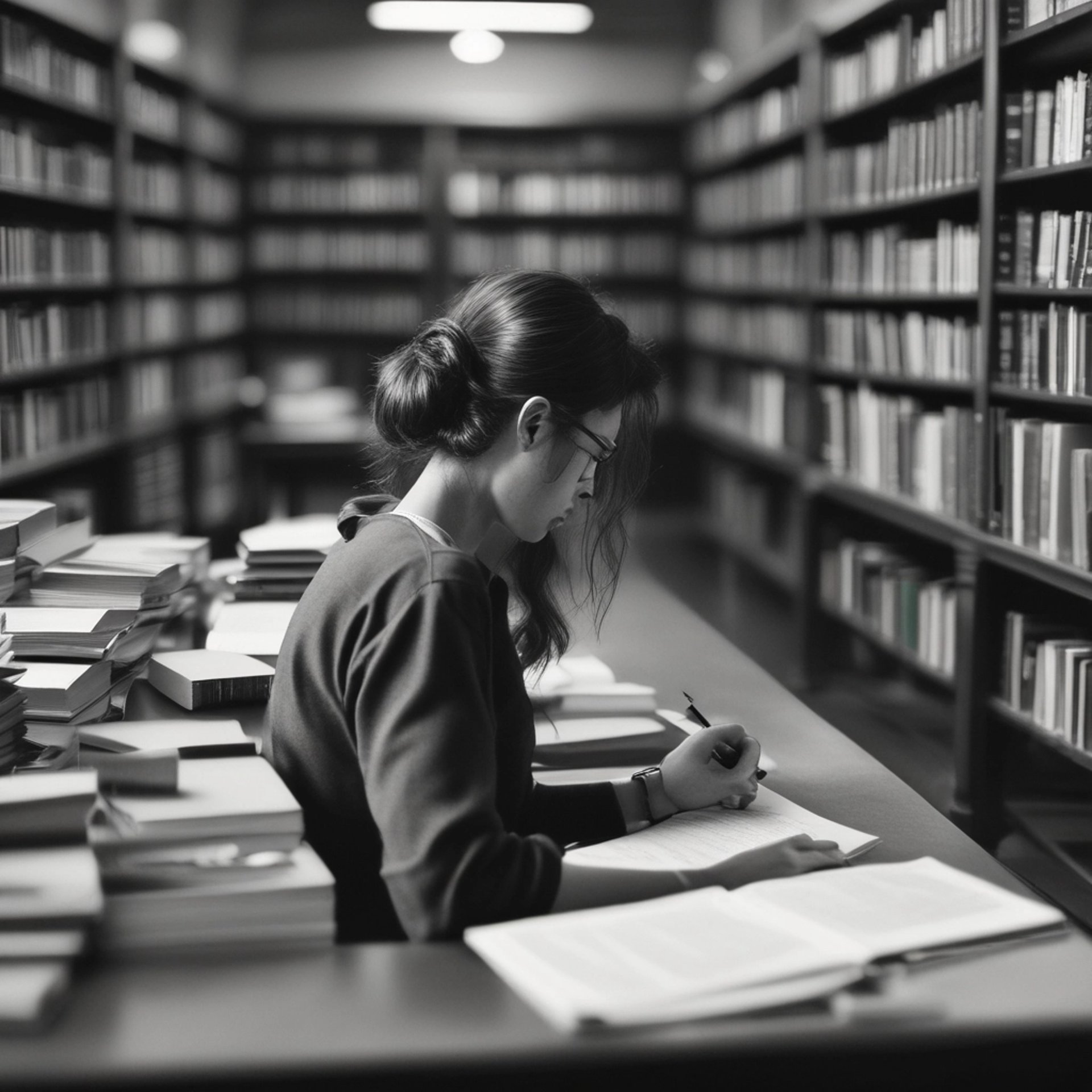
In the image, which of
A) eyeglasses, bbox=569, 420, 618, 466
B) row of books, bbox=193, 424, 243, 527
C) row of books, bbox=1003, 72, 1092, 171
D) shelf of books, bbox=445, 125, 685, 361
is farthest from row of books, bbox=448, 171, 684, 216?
eyeglasses, bbox=569, 420, 618, 466

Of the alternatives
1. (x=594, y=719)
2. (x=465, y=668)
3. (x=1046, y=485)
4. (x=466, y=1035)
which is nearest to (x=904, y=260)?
(x=1046, y=485)

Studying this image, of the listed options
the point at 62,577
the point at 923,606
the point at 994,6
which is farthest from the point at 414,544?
the point at 923,606

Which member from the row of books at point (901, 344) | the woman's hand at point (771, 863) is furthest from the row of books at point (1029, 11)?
the woman's hand at point (771, 863)

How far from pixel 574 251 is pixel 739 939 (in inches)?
279

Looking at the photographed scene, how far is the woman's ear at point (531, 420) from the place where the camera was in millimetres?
1361

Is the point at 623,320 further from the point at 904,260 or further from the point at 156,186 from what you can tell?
the point at 156,186

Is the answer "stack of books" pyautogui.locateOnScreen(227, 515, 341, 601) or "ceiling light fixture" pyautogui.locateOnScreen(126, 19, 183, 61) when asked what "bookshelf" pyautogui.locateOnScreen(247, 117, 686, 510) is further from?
"stack of books" pyautogui.locateOnScreen(227, 515, 341, 601)

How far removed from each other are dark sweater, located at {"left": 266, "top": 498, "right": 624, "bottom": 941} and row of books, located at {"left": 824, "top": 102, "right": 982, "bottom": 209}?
97.3 inches

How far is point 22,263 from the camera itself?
433 centimetres

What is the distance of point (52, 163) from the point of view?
4.60 m

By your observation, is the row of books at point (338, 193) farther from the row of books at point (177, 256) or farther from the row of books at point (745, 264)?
the row of books at point (745, 264)

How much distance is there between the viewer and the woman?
111 centimetres

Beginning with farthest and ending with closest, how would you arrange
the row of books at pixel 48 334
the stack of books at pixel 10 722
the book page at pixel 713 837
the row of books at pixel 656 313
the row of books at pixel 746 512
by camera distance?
the row of books at pixel 656 313 → the row of books at pixel 746 512 → the row of books at pixel 48 334 → the stack of books at pixel 10 722 → the book page at pixel 713 837

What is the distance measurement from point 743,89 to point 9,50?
3198 millimetres
